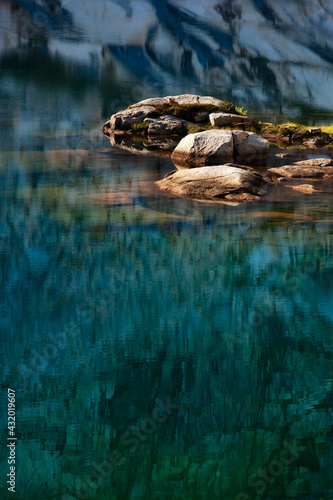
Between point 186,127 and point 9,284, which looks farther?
point 186,127

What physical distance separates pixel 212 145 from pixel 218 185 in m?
4.72

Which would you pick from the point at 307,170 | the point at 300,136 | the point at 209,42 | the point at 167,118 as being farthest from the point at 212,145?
the point at 209,42

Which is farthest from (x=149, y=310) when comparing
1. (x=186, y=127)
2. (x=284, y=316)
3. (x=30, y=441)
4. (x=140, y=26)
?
(x=140, y=26)

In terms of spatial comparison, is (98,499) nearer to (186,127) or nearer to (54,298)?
(54,298)

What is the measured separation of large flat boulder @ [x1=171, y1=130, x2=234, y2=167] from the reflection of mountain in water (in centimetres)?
2923

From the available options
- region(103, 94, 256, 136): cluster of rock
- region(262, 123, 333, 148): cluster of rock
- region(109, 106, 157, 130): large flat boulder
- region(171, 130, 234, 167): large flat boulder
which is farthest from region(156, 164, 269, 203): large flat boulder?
region(109, 106, 157, 130): large flat boulder

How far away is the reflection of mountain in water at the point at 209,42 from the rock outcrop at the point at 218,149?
→ 90.9 ft

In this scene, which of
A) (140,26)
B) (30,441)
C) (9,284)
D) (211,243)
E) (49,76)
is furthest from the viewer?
(140,26)

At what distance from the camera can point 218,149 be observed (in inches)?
840

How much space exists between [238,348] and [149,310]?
1.74 m

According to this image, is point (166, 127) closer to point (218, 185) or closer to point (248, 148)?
point (248, 148)

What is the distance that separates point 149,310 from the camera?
9.60 meters

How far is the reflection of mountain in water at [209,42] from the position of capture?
Result: 70312mm

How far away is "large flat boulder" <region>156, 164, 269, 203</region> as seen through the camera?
16844mm
